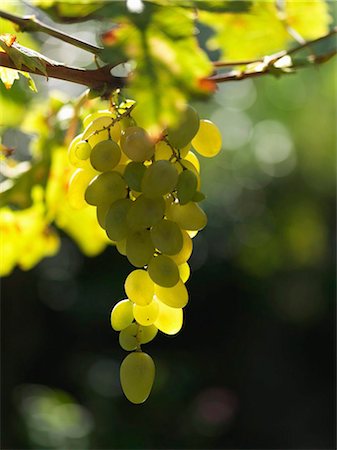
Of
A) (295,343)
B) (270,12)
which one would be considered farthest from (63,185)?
(295,343)

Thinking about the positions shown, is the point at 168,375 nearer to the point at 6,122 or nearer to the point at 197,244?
the point at 197,244

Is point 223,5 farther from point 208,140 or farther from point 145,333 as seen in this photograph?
point 145,333

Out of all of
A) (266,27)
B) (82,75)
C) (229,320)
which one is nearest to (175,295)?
(82,75)

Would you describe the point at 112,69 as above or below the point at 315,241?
above

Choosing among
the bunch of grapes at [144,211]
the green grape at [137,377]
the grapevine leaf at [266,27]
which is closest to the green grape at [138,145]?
the bunch of grapes at [144,211]

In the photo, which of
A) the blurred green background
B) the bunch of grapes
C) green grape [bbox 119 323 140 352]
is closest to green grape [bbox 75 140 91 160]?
the bunch of grapes

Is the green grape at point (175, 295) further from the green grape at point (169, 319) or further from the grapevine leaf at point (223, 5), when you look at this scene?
the grapevine leaf at point (223, 5)

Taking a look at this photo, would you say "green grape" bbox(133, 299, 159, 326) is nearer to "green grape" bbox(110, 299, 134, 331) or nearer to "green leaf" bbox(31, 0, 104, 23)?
"green grape" bbox(110, 299, 134, 331)
